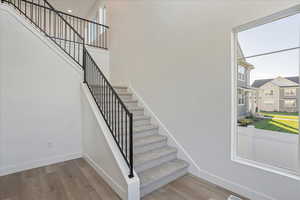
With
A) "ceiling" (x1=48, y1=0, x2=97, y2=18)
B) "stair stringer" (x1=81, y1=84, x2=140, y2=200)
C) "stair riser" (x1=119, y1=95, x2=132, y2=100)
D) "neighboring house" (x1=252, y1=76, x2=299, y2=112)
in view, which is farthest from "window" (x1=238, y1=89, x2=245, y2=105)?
"ceiling" (x1=48, y1=0, x2=97, y2=18)

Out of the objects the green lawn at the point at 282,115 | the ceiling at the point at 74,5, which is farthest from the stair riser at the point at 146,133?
the ceiling at the point at 74,5

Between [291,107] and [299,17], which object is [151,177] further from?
[299,17]

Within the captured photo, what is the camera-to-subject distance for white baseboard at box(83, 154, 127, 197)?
6.76ft

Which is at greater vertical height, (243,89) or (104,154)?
(243,89)

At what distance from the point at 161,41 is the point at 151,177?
279cm

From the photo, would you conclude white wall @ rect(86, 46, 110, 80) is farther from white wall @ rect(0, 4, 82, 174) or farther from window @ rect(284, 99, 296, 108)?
window @ rect(284, 99, 296, 108)

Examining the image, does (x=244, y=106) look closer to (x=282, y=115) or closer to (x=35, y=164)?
(x=282, y=115)

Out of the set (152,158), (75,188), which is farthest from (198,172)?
(75,188)

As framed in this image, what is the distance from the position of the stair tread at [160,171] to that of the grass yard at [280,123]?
142 centimetres

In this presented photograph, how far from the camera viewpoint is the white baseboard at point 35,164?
2708mm

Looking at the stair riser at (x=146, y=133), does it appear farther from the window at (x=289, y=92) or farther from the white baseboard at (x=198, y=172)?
the window at (x=289, y=92)

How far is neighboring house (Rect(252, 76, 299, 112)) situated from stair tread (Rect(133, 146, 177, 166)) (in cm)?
169

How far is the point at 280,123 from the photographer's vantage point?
1.98m

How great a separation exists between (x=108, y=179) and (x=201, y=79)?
7.59 feet
